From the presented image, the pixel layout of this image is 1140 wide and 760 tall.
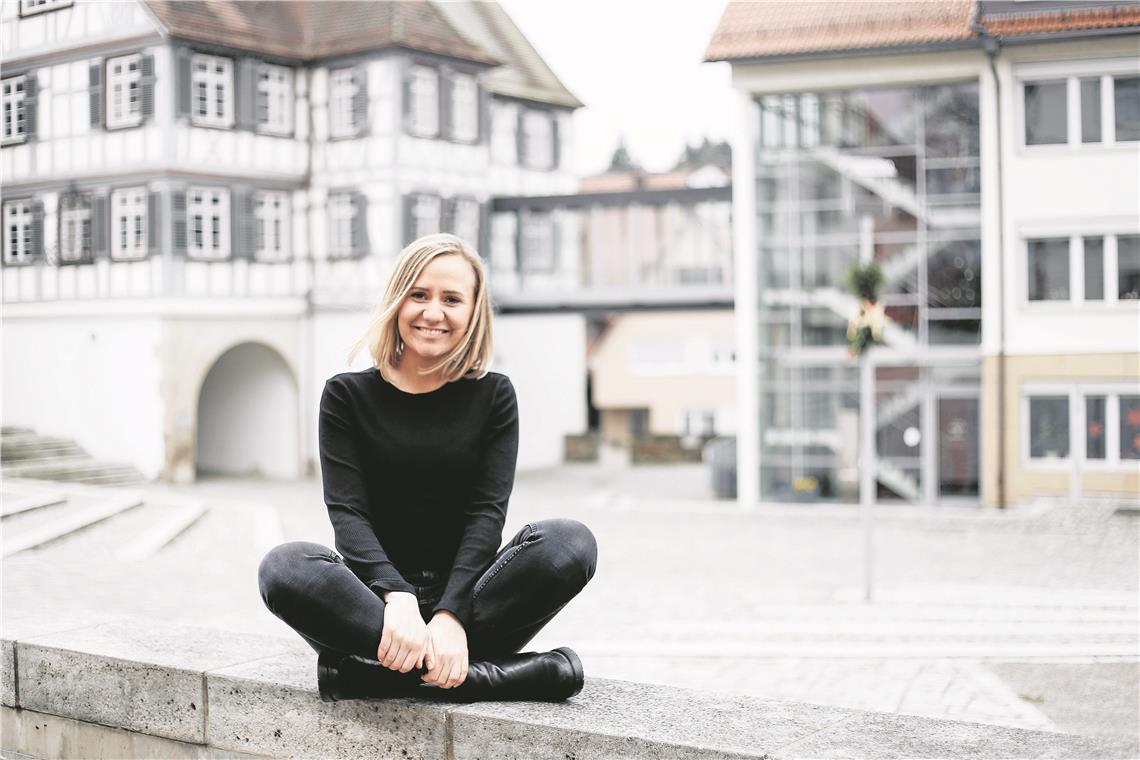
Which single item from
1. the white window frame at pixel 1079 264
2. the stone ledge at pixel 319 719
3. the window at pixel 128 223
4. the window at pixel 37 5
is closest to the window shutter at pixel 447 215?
the white window frame at pixel 1079 264

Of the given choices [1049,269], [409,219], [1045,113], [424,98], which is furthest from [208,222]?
[1045,113]

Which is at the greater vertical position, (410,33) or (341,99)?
(410,33)

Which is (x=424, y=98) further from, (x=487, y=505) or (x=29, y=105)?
(x=487, y=505)

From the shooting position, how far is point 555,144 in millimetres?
11609

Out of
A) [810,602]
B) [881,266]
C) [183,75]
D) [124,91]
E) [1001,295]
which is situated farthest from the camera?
[881,266]

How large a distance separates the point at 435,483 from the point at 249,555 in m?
6.18

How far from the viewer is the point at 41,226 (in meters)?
5.05

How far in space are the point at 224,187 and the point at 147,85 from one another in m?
1.02

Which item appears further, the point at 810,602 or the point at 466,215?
the point at 466,215

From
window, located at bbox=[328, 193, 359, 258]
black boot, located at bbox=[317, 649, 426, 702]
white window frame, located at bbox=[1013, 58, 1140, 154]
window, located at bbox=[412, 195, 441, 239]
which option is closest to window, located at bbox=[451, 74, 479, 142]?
window, located at bbox=[412, 195, 441, 239]

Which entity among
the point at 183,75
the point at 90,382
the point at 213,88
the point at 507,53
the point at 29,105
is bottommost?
the point at 90,382

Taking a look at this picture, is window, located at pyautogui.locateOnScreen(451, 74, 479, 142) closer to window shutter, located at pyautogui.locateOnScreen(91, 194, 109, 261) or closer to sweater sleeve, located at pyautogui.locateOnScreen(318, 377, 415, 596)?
window shutter, located at pyautogui.locateOnScreen(91, 194, 109, 261)

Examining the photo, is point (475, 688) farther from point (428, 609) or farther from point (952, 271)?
point (952, 271)

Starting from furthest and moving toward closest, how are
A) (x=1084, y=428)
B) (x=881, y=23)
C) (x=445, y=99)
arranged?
(x=445, y=99) < (x=881, y=23) < (x=1084, y=428)
